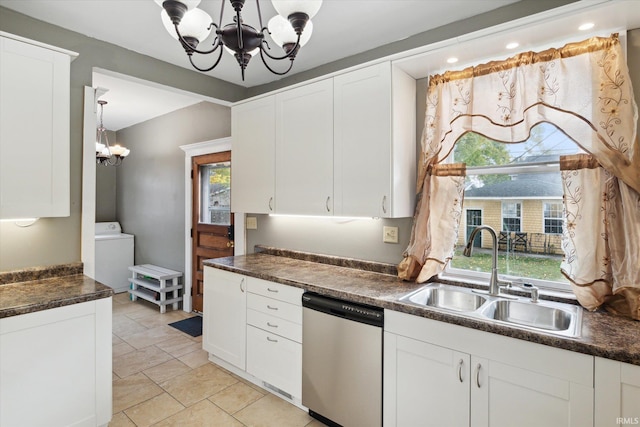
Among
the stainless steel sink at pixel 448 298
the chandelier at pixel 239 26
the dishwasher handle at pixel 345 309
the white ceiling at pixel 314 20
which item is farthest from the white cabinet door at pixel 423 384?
the white ceiling at pixel 314 20

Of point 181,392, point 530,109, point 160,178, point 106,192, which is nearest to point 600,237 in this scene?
point 530,109

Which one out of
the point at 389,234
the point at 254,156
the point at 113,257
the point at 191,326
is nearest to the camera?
the point at 389,234

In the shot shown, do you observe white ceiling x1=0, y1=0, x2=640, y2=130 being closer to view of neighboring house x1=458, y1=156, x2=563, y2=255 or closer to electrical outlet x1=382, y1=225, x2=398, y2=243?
view of neighboring house x1=458, y1=156, x2=563, y2=255

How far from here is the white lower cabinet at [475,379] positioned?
1386 mm

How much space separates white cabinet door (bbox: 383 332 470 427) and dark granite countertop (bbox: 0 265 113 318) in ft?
5.84

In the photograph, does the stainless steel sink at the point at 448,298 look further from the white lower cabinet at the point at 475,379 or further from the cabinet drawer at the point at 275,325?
the cabinet drawer at the point at 275,325

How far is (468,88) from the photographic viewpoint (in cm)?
216

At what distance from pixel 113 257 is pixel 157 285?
1.32 m

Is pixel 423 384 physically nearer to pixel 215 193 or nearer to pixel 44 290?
pixel 44 290

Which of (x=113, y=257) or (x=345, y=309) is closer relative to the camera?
(x=345, y=309)

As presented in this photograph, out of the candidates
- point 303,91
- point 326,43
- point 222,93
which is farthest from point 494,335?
point 222,93

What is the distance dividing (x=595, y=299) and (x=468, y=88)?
1415 millimetres

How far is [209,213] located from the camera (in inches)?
169

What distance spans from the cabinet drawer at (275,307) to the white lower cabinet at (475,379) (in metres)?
0.70
